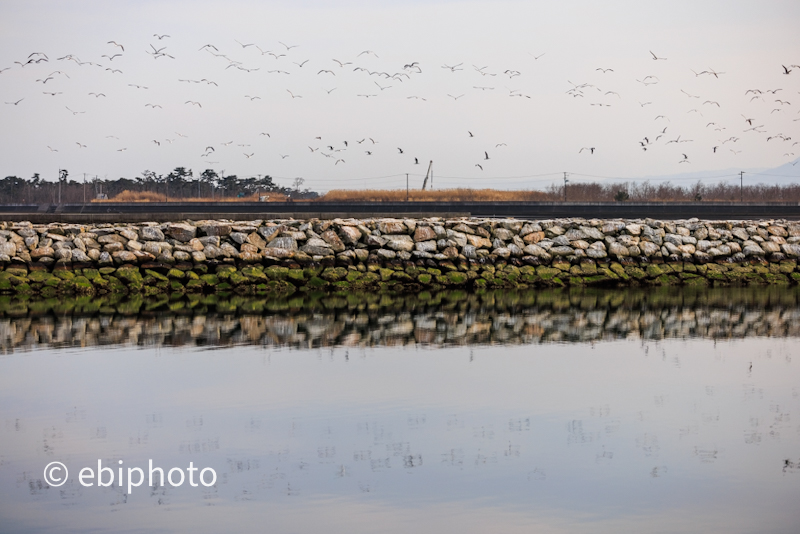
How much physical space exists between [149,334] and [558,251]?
488 inches

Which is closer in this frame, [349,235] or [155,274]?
[155,274]

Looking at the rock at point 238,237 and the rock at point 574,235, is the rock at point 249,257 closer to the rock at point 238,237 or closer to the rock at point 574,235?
the rock at point 238,237

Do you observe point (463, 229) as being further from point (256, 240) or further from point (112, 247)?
point (112, 247)

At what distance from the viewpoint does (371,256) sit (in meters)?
21.2

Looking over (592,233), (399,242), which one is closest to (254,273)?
(399,242)

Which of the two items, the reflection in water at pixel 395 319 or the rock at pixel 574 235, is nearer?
the reflection in water at pixel 395 319

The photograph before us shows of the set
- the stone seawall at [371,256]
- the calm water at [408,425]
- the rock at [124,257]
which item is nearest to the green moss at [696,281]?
the stone seawall at [371,256]

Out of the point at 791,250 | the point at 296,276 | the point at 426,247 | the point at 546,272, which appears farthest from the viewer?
the point at 791,250

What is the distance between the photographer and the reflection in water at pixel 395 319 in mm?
12422

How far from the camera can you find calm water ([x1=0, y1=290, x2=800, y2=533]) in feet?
17.9

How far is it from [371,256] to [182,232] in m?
4.54

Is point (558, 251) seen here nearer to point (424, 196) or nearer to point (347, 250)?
point (347, 250)

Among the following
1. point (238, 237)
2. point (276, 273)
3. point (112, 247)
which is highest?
point (238, 237)

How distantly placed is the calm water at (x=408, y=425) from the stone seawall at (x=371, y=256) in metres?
6.26
